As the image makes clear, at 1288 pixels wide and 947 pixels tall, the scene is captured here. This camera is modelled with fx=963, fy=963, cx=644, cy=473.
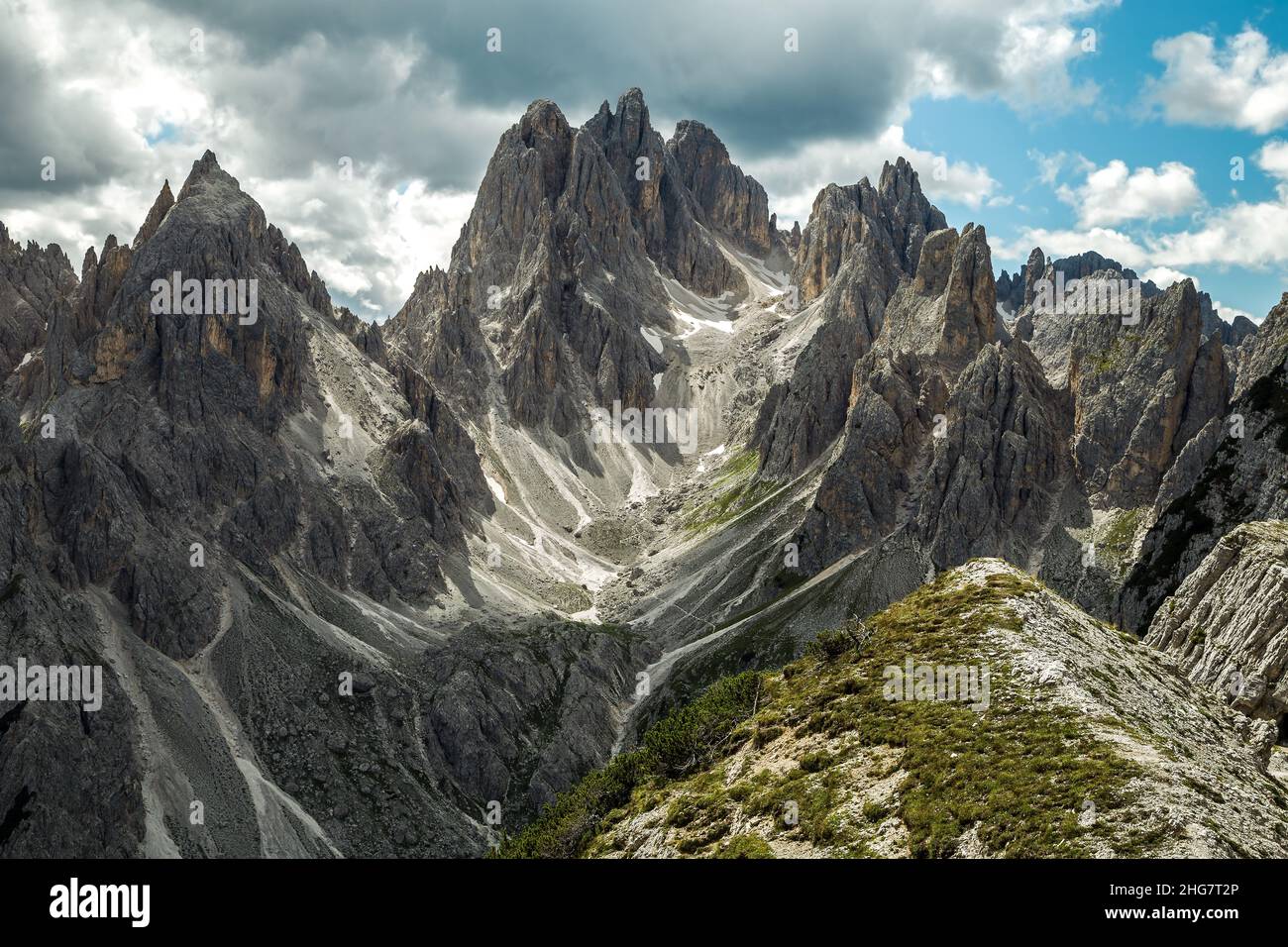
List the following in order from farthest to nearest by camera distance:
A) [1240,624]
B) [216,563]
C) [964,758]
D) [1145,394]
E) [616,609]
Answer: [616,609] → [1145,394] → [216,563] → [1240,624] → [964,758]

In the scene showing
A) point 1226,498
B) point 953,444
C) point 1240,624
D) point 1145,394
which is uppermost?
point 1145,394

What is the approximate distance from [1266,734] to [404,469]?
6365 inches

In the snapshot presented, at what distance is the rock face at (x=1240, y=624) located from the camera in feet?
161

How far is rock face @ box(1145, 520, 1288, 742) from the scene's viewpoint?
49.2 m

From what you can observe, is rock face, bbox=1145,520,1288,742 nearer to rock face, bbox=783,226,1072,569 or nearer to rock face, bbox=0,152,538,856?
rock face, bbox=0,152,538,856

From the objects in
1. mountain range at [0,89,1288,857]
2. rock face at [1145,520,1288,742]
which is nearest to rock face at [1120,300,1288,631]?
mountain range at [0,89,1288,857]

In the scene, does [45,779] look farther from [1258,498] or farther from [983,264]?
[983,264]

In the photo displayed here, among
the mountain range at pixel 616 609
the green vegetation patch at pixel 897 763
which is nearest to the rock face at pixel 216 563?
the mountain range at pixel 616 609

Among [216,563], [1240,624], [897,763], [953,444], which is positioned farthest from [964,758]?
[953,444]

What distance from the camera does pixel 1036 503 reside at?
149125mm

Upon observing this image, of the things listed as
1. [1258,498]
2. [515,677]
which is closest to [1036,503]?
[1258,498]

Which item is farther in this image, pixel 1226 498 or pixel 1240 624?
pixel 1226 498

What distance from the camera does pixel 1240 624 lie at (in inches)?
2063

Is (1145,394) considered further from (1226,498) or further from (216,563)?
(216,563)
